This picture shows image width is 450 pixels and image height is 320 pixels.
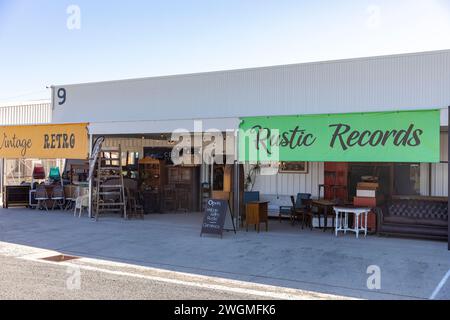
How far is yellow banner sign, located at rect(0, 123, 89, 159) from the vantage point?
14773 mm

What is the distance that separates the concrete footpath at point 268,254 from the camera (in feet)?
22.5

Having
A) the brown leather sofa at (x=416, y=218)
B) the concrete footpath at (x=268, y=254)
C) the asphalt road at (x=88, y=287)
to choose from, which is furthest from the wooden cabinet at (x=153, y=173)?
the asphalt road at (x=88, y=287)

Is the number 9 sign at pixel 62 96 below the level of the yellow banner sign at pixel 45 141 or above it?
above

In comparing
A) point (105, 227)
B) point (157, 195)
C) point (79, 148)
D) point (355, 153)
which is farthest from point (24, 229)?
point (355, 153)

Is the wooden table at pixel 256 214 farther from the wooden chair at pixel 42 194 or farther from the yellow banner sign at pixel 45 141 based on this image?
the wooden chair at pixel 42 194

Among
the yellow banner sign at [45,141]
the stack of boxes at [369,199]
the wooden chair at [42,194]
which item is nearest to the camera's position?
the stack of boxes at [369,199]

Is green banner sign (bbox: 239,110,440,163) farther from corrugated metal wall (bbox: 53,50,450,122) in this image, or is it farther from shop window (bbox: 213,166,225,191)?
shop window (bbox: 213,166,225,191)

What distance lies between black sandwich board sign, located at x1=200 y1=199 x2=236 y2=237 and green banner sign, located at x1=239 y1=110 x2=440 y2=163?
1461 millimetres

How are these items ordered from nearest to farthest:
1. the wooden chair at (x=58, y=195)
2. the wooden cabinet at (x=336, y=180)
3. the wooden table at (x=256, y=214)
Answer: the wooden table at (x=256, y=214) < the wooden cabinet at (x=336, y=180) < the wooden chair at (x=58, y=195)

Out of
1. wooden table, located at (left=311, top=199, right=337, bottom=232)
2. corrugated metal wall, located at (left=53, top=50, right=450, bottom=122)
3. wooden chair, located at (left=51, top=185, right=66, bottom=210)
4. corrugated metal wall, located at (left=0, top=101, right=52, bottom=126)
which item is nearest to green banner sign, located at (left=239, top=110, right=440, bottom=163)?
corrugated metal wall, located at (left=53, top=50, right=450, bottom=122)

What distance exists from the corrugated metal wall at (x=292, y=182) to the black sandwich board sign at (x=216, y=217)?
4.22 meters

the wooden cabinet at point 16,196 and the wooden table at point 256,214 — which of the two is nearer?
the wooden table at point 256,214
